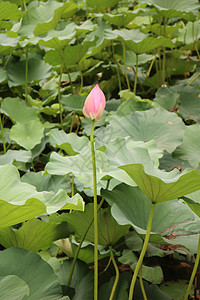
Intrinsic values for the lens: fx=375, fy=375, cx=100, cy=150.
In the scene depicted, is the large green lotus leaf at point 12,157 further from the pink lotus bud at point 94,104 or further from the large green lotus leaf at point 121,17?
the large green lotus leaf at point 121,17

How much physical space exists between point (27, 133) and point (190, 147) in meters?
0.68

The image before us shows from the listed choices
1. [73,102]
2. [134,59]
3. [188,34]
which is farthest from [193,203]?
[188,34]

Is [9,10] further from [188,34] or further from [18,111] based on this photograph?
[188,34]

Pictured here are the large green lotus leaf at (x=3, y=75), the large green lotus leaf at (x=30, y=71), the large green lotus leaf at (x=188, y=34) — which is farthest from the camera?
the large green lotus leaf at (x=188, y=34)

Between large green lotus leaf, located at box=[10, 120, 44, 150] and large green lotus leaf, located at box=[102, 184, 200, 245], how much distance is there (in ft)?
2.33

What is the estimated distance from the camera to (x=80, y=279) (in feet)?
3.21

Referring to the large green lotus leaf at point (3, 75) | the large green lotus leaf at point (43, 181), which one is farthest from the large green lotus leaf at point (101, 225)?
the large green lotus leaf at point (3, 75)

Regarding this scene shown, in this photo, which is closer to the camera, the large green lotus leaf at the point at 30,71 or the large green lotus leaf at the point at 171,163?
the large green lotus leaf at the point at 171,163

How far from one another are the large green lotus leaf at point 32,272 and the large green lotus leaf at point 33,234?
0.04 m

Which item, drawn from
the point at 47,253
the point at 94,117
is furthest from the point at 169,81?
the point at 94,117

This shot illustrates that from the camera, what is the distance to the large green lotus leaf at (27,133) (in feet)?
5.13

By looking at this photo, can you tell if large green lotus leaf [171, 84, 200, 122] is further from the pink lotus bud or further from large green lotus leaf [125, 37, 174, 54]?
the pink lotus bud

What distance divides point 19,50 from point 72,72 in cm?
35

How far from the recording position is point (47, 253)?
3.95ft
